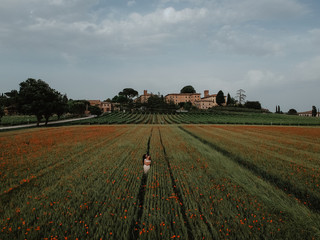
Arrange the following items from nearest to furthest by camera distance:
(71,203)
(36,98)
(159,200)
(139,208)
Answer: (139,208) < (71,203) < (159,200) < (36,98)

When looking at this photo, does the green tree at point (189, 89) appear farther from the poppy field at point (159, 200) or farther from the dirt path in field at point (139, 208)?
the dirt path in field at point (139, 208)

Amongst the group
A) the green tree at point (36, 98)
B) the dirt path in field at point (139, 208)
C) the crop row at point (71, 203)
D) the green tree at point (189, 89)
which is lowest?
the dirt path in field at point (139, 208)

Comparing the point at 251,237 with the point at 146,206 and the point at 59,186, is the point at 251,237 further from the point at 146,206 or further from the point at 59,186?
the point at 59,186

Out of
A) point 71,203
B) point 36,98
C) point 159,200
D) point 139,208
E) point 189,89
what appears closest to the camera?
point 139,208

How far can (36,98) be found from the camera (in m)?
36.7

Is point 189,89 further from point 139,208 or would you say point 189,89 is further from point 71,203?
point 71,203

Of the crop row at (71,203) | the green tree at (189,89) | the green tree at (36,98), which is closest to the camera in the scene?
the crop row at (71,203)

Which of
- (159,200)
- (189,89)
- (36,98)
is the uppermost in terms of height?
(189,89)

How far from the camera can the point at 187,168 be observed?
9.31m

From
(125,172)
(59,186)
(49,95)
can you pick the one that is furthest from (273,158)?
(49,95)

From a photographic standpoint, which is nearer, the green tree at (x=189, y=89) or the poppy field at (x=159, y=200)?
the poppy field at (x=159, y=200)

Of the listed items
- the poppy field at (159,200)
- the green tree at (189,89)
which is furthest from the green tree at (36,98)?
the green tree at (189,89)

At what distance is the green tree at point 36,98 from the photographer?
3575 centimetres

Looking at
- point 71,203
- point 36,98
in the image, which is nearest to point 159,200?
point 71,203
